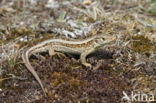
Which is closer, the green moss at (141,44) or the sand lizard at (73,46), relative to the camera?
the sand lizard at (73,46)

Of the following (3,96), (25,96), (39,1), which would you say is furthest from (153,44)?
(39,1)

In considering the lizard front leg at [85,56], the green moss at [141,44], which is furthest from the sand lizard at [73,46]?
the green moss at [141,44]

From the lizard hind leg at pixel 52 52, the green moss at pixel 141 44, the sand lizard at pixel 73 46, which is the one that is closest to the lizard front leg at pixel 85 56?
the sand lizard at pixel 73 46

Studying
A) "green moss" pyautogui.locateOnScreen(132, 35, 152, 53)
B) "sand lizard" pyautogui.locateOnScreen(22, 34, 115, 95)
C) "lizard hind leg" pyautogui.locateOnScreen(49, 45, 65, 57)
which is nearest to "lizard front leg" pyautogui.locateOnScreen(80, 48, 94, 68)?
"sand lizard" pyautogui.locateOnScreen(22, 34, 115, 95)

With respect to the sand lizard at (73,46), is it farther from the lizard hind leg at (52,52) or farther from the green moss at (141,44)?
the green moss at (141,44)

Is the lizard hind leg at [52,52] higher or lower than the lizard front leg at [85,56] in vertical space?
higher

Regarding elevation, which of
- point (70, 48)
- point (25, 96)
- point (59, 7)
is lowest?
point (25, 96)

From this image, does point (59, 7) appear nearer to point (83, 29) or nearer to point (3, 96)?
point (83, 29)
